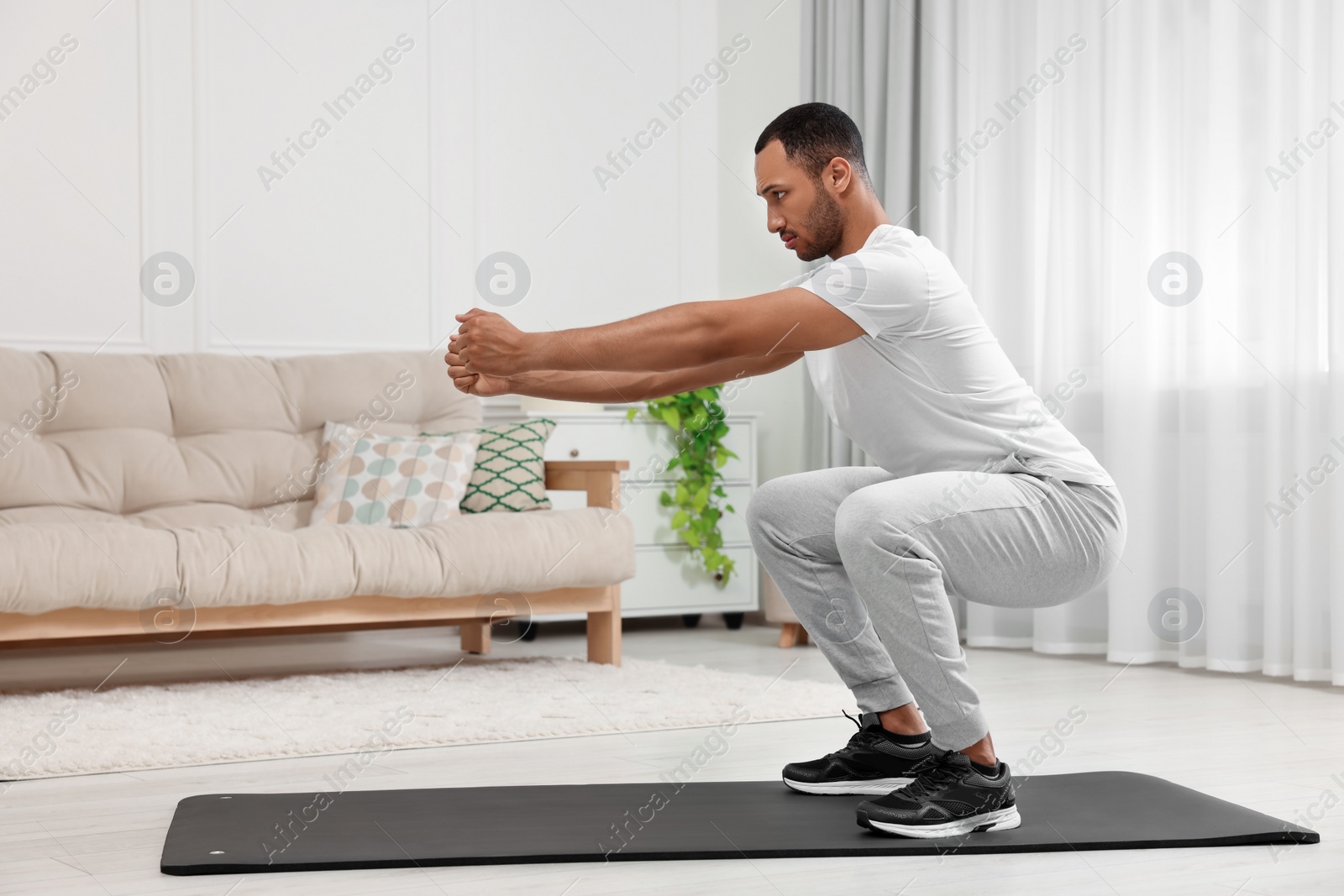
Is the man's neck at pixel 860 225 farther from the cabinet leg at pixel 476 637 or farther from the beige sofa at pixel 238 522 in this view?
the cabinet leg at pixel 476 637

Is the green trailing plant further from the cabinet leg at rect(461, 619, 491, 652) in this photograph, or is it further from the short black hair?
the short black hair

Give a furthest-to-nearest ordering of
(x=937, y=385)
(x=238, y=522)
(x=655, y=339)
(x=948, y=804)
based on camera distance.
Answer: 1. (x=238, y=522)
2. (x=937, y=385)
3. (x=948, y=804)
4. (x=655, y=339)

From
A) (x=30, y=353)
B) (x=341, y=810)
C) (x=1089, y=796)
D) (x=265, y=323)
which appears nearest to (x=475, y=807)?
(x=341, y=810)

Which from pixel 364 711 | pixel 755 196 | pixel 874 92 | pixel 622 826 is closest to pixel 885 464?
pixel 622 826

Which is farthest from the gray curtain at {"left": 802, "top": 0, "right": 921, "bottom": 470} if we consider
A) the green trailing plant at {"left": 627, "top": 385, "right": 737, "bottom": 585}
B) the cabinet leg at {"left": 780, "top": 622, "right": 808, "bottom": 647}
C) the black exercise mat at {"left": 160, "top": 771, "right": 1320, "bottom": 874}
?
A: the black exercise mat at {"left": 160, "top": 771, "right": 1320, "bottom": 874}

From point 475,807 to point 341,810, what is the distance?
0.19m

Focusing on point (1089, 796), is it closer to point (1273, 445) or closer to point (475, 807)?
point (475, 807)

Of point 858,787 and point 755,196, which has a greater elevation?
point 755,196

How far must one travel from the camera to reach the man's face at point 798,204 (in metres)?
1.97

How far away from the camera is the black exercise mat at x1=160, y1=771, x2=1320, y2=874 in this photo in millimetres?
1654

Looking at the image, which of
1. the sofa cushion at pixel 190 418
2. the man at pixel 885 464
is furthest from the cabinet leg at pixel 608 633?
the man at pixel 885 464

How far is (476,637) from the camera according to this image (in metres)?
3.71

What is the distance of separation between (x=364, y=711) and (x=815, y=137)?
153 cm

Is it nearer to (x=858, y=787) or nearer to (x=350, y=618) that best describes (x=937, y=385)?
(x=858, y=787)
